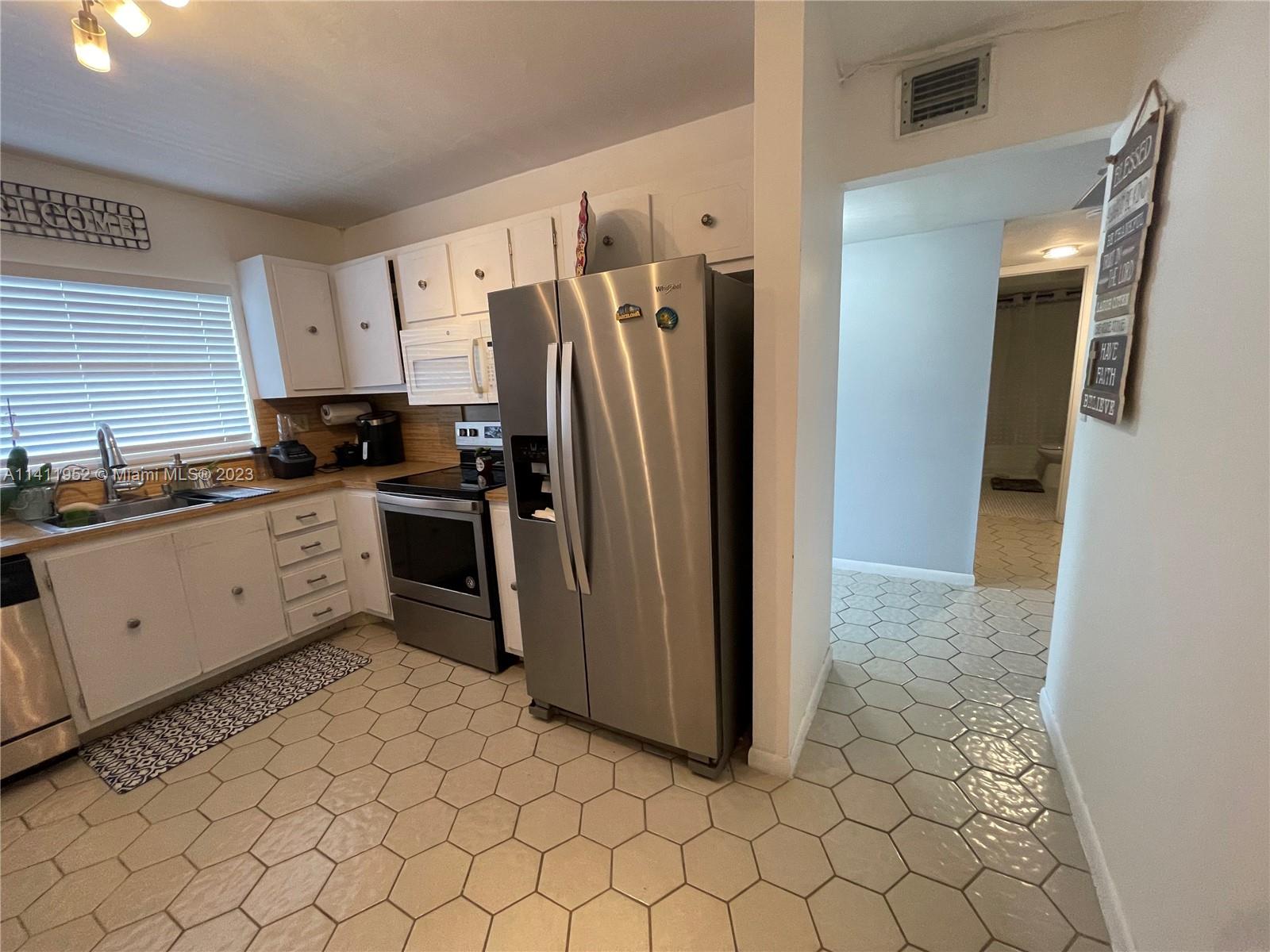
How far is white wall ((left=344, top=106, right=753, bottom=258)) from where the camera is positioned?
219 cm

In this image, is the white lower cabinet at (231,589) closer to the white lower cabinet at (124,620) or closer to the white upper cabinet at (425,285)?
the white lower cabinet at (124,620)

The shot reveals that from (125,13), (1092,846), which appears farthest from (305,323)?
(1092,846)

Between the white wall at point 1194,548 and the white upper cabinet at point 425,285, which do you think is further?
the white upper cabinet at point 425,285

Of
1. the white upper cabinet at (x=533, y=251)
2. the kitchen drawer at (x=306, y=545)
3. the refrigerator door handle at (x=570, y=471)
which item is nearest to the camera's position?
the refrigerator door handle at (x=570, y=471)

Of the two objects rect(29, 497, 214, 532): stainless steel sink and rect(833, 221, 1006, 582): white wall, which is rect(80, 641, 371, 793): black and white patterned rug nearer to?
rect(29, 497, 214, 532): stainless steel sink

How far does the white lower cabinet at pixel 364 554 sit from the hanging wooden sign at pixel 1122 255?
316cm

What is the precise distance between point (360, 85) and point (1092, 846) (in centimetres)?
348

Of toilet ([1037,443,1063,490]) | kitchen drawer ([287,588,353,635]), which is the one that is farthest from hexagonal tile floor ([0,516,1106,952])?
toilet ([1037,443,1063,490])

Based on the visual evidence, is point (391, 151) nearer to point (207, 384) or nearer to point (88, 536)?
point (207, 384)

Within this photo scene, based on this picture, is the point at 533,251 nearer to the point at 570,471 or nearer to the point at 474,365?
the point at 474,365

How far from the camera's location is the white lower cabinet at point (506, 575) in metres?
2.25

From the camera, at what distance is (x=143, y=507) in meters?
2.54

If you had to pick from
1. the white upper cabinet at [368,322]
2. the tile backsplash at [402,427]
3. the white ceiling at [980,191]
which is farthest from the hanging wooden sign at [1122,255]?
the white upper cabinet at [368,322]

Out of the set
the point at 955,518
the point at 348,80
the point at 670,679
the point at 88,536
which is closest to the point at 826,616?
the point at 670,679
